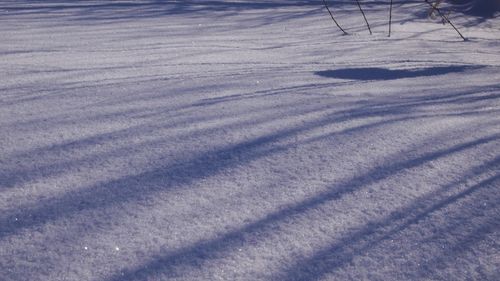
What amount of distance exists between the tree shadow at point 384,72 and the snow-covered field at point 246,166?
Answer: 39mm

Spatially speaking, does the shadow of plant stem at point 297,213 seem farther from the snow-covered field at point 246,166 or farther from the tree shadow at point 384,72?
the tree shadow at point 384,72

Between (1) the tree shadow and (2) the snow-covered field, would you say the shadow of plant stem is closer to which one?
(2) the snow-covered field

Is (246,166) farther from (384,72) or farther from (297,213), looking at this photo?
(384,72)

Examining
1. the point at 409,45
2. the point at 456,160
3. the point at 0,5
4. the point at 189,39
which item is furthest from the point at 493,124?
the point at 0,5

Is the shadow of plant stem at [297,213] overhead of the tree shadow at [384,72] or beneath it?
overhead

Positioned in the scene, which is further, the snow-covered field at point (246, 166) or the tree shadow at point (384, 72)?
the tree shadow at point (384, 72)

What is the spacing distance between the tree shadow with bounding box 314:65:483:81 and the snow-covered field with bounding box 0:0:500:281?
0.13 feet

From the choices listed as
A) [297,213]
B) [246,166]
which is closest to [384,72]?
[246,166]

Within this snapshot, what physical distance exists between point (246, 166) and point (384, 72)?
3398 mm

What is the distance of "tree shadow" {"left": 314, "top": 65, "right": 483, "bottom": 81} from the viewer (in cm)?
579

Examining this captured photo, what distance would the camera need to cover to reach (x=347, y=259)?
230 cm

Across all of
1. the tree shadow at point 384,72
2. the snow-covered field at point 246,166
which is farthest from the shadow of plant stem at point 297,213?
the tree shadow at point 384,72

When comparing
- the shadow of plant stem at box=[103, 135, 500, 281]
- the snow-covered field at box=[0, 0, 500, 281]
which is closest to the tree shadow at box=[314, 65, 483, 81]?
the snow-covered field at box=[0, 0, 500, 281]

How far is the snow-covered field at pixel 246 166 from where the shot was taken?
2297mm
